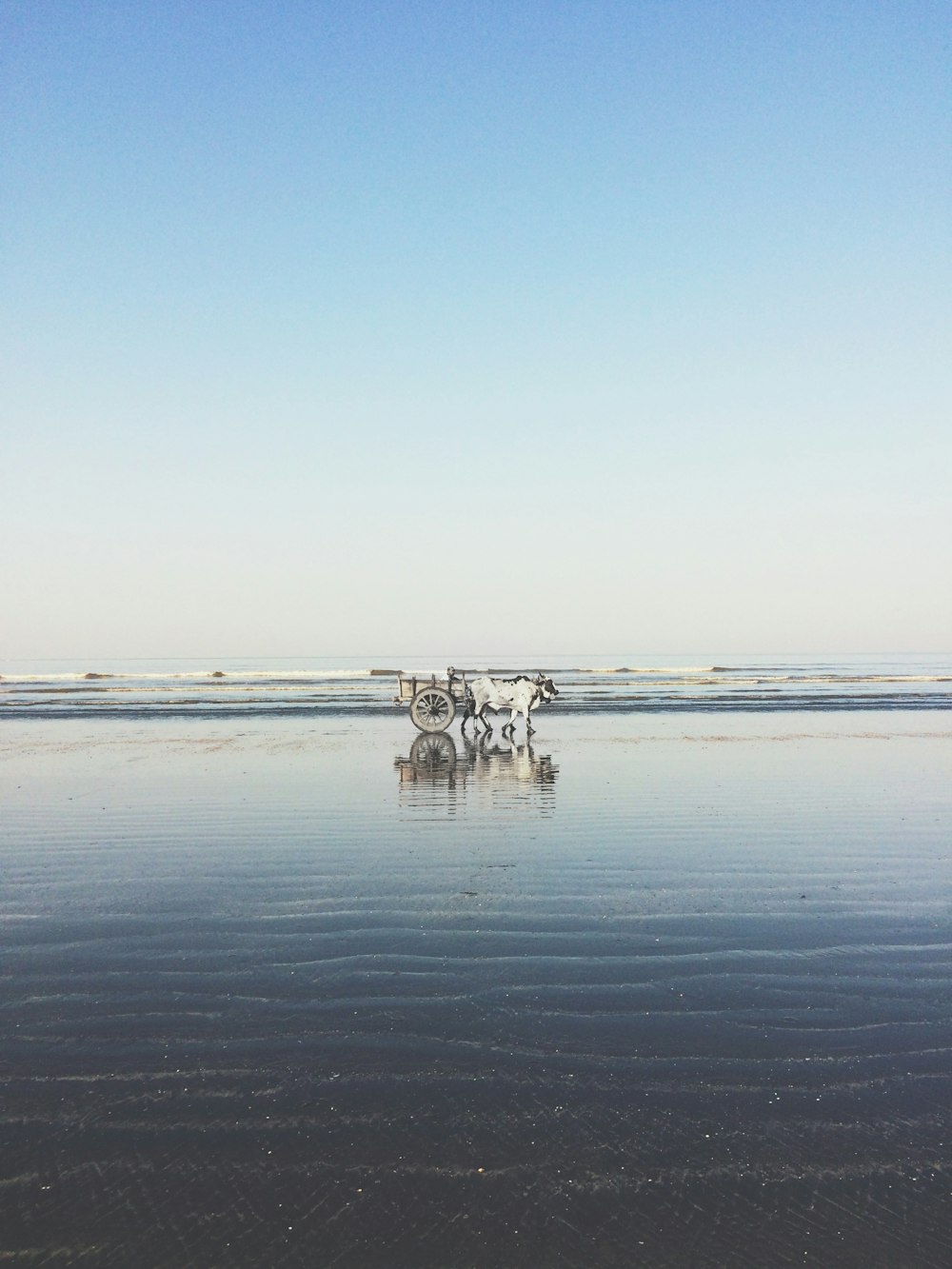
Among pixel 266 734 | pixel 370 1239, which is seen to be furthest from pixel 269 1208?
pixel 266 734

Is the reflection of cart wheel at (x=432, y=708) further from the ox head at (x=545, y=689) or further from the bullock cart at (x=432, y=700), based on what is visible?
the ox head at (x=545, y=689)

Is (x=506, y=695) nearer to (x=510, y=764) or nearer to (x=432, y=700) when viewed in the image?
(x=432, y=700)

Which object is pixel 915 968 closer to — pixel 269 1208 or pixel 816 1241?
pixel 816 1241

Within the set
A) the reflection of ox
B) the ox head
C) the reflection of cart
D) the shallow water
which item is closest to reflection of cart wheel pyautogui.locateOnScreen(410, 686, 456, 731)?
the reflection of cart

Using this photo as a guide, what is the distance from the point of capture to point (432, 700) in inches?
977

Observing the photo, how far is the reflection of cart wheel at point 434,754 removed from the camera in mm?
16672

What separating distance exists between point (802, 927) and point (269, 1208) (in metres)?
4.91

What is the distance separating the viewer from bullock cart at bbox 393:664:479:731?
2475 cm

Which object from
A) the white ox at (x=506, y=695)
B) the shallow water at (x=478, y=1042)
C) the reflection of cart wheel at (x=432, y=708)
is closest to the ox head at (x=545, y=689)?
the white ox at (x=506, y=695)

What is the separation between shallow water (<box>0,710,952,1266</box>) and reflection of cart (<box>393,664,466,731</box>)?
13618 millimetres

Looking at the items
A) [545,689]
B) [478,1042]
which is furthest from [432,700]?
[478,1042]

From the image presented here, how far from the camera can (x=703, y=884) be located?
318 inches

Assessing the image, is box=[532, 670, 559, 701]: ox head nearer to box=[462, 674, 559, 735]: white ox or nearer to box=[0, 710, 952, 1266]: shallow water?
box=[462, 674, 559, 735]: white ox

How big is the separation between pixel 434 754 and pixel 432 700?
5523 mm
